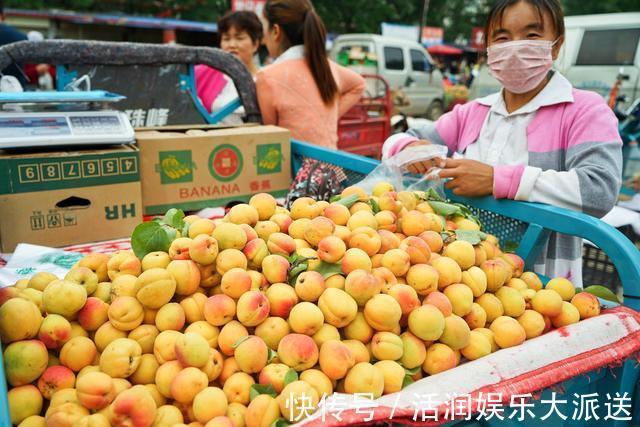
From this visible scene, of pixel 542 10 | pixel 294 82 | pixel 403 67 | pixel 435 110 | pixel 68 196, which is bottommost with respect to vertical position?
pixel 435 110

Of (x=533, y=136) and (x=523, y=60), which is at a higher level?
(x=523, y=60)

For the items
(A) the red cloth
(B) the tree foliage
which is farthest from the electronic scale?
(B) the tree foliage

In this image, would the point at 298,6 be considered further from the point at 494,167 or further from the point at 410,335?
the point at 410,335

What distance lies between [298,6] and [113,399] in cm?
270

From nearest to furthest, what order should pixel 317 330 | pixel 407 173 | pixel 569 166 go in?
pixel 317 330 → pixel 569 166 → pixel 407 173

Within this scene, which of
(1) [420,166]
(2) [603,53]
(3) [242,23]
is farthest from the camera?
(2) [603,53]

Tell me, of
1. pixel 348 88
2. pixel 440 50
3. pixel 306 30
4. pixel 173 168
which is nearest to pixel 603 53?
pixel 348 88

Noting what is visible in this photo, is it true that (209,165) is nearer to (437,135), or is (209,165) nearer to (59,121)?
(59,121)

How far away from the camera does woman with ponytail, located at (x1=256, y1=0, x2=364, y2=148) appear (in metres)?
3.06

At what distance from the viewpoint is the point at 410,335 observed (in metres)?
1.29

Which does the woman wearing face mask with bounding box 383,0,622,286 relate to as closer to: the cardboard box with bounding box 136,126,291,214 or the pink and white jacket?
the pink and white jacket

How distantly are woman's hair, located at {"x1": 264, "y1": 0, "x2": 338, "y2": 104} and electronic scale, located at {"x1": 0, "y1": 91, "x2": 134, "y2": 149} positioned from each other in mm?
1407

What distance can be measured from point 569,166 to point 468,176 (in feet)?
1.23

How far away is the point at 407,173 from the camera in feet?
7.29
